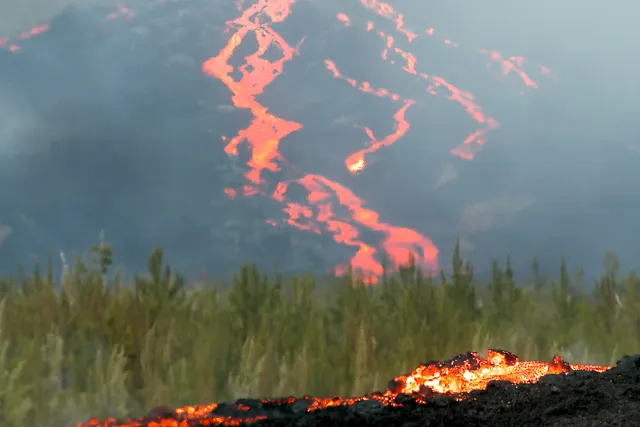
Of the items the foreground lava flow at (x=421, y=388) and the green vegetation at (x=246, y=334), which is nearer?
the foreground lava flow at (x=421, y=388)

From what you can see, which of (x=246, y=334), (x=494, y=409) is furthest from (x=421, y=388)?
(x=246, y=334)

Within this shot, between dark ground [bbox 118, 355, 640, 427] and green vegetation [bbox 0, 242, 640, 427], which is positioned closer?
dark ground [bbox 118, 355, 640, 427]

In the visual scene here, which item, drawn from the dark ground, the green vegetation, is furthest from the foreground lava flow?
the green vegetation

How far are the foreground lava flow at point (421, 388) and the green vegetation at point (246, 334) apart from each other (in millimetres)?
400

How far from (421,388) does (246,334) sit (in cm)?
106

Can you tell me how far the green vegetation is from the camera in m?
2.38

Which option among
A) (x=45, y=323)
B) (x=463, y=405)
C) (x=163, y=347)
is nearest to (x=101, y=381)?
(x=163, y=347)

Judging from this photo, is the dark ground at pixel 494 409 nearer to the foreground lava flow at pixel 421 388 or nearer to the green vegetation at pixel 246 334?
the foreground lava flow at pixel 421 388

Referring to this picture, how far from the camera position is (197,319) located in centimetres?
294

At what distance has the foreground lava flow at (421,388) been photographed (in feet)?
5.95

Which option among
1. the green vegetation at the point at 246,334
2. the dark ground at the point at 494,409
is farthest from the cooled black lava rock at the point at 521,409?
the green vegetation at the point at 246,334

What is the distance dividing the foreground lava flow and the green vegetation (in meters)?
0.40

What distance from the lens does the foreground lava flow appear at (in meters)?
1.81

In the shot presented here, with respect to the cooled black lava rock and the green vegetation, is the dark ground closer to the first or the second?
the cooled black lava rock
